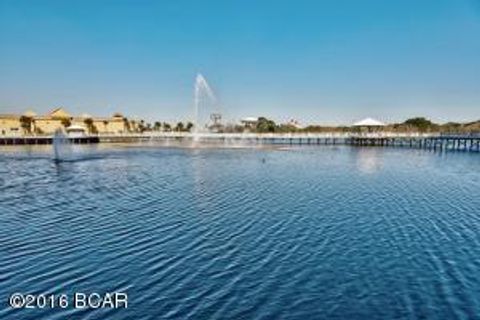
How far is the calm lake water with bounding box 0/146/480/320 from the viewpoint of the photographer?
9789mm

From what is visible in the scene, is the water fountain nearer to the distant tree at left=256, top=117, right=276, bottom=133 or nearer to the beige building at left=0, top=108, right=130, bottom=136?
the beige building at left=0, top=108, right=130, bottom=136

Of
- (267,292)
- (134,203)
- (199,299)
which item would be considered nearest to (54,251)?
(199,299)

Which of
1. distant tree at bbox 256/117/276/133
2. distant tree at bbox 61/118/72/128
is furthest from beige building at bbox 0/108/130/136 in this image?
distant tree at bbox 256/117/276/133

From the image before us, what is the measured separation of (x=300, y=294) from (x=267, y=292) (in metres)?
0.78

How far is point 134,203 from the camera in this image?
22.1 metres

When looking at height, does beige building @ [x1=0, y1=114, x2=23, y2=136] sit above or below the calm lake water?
above

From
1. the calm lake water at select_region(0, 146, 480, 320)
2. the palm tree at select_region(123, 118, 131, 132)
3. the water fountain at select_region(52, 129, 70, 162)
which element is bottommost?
the calm lake water at select_region(0, 146, 480, 320)

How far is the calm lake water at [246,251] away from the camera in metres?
9.79

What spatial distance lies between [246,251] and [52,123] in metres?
124

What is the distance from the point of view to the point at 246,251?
13562 millimetres

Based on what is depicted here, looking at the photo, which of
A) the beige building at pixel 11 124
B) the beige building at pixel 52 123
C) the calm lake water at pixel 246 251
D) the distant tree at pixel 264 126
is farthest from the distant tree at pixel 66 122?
the calm lake water at pixel 246 251

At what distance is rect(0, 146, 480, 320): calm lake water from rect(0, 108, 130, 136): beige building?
94.0 m

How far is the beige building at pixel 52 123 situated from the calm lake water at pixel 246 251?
9400 cm

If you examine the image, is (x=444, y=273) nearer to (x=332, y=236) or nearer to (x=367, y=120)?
(x=332, y=236)
